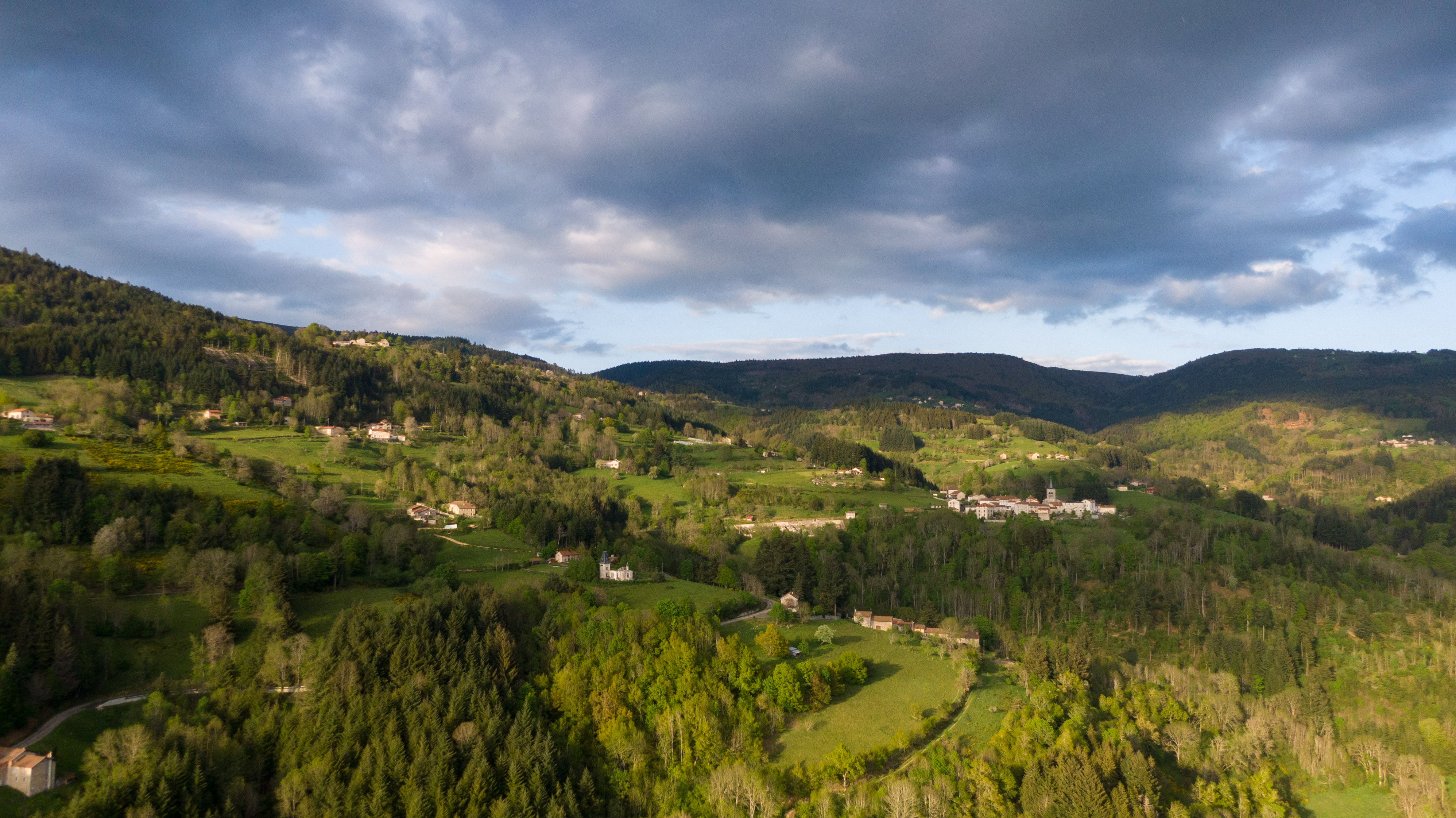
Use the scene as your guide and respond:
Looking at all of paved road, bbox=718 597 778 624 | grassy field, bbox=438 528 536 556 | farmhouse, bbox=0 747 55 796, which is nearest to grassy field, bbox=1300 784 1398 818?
paved road, bbox=718 597 778 624

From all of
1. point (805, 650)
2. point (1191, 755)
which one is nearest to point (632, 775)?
point (805, 650)

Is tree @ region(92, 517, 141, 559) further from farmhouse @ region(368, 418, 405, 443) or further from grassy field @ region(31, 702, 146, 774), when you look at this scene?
farmhouse @ region(368, 418, 405, 443)

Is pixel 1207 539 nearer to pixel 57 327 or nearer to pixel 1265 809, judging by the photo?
pixel 1265 809

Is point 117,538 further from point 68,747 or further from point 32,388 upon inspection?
point 32,388

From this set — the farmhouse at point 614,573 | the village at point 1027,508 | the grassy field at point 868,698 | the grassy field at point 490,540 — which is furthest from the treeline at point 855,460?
the grassy field at point 868,698

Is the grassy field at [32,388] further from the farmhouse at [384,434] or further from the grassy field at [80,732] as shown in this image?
the grassy field at [80,732]

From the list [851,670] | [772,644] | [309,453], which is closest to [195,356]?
[309,453]
